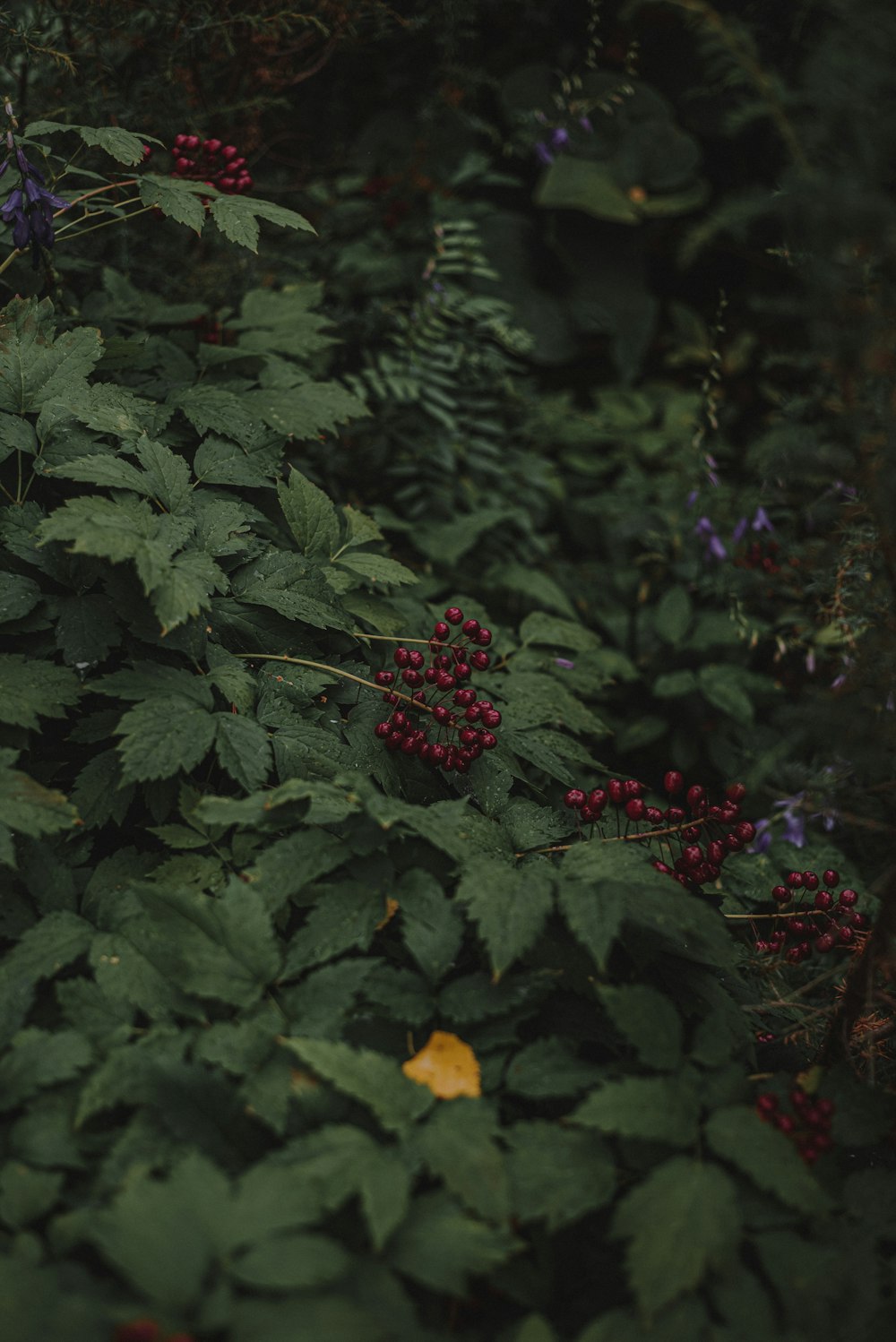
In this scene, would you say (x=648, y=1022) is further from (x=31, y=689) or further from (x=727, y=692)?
(x=727, y=692)

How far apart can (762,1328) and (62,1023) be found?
0.91m

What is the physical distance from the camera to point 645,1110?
1.11m

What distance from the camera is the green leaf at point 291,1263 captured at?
0.90 metres

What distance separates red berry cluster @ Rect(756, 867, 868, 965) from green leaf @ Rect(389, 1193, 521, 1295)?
74 cm

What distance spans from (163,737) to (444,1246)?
0.78 metres

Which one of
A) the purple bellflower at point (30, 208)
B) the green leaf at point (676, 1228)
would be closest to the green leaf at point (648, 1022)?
the green leaf at point (676, 1228)

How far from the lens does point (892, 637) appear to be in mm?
1256

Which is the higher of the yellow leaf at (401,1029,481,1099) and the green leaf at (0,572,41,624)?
the green leaf at (0,572,41,624)

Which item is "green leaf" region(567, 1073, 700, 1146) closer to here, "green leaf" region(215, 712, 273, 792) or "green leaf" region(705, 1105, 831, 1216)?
"green leaf" region(705, 1105, 831, 1216)

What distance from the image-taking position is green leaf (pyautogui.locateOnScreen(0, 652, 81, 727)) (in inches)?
54.9

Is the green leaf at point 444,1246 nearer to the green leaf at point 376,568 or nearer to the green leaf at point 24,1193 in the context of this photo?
the green leaf at point 24,1193

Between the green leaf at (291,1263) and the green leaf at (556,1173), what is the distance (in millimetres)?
224

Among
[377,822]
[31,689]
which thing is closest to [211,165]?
[31,689]

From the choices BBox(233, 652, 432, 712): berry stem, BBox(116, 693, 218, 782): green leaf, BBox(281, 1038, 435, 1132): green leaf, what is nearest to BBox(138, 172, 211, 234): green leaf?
BBox(233, 652, 432, 712): berry stem
